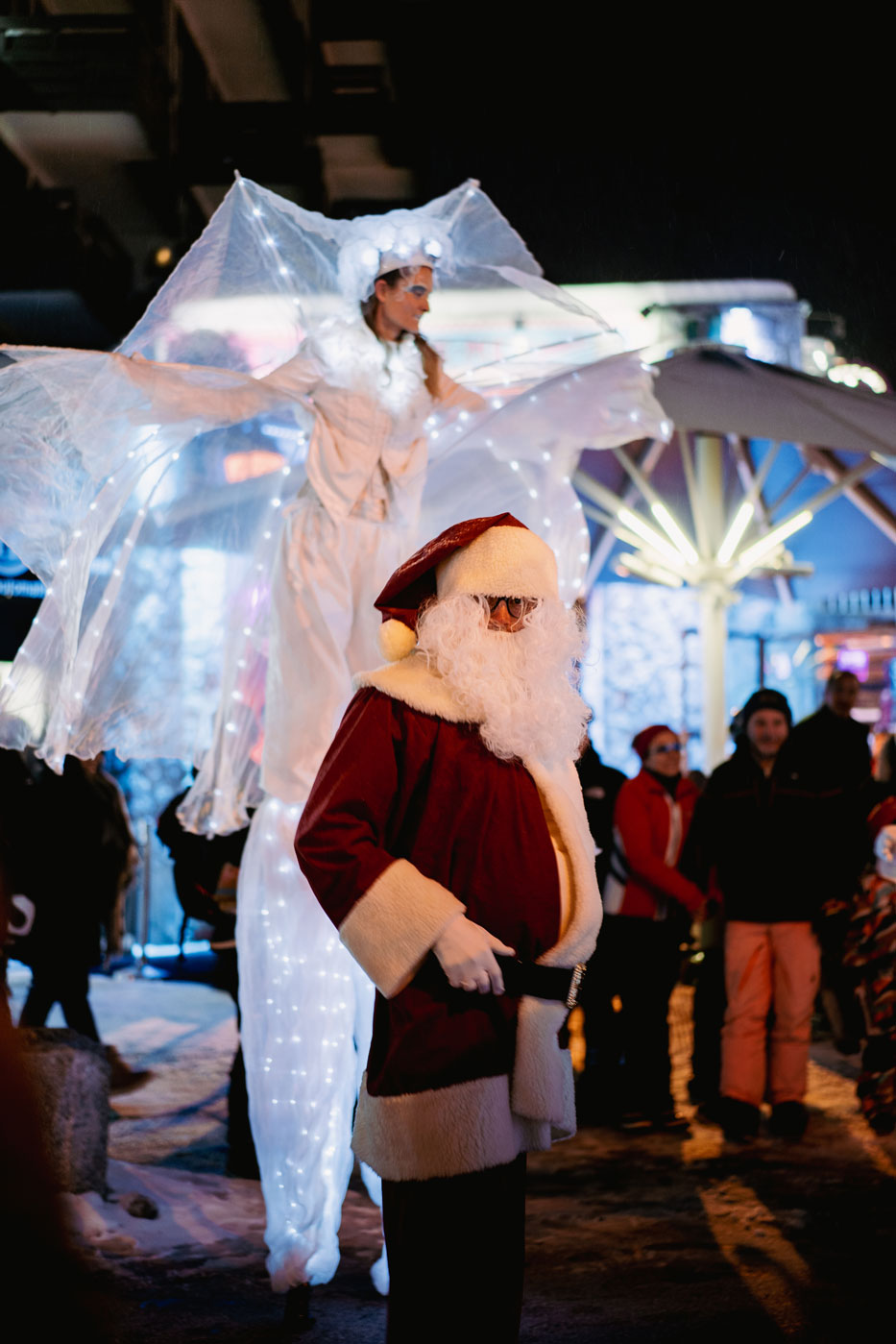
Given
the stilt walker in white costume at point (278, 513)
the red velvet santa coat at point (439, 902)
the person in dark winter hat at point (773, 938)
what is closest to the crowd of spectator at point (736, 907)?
the person in dark winter hat at point (773, 938)

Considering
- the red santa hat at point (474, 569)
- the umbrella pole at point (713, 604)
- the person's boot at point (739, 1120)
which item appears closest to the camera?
the red santa hat at point (474, 569)

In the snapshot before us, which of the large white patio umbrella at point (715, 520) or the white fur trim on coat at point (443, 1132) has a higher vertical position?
the large white patio umbrella at point (715, 520)

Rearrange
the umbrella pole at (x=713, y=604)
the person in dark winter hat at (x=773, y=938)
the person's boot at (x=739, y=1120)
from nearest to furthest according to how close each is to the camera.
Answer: the person's boot at (x=739, y=1120), the person in dark winter hat at (x=773, y=938), the umbrella pole at (x=713, y=604)

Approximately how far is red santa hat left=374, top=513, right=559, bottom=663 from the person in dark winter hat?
2940 millimetres

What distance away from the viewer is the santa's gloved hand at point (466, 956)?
6.58 ft

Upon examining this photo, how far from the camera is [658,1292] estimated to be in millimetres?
3225

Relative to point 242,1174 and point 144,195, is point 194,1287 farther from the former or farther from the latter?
point 144,195

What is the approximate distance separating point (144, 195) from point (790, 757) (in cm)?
1199

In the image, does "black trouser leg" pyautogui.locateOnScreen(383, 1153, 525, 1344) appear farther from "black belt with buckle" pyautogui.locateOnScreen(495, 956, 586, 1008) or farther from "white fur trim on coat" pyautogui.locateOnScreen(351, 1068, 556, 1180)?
"black belt with buckle" pyautogui.locateOnScreen(495, 956, 586, 1008)

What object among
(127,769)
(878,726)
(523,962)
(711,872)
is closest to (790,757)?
(711,872)

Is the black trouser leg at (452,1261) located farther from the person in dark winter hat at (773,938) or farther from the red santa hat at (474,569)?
the person in dark winter hat at (773,938)

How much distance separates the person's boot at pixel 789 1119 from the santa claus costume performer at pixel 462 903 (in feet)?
9.71

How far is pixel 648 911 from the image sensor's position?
Result: 5230mm

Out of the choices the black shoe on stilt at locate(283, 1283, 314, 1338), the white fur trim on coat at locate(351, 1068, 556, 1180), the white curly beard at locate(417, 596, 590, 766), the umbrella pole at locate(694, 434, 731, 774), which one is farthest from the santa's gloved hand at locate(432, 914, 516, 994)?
the umbrella pole at locate(694, 434, 731, 774)
